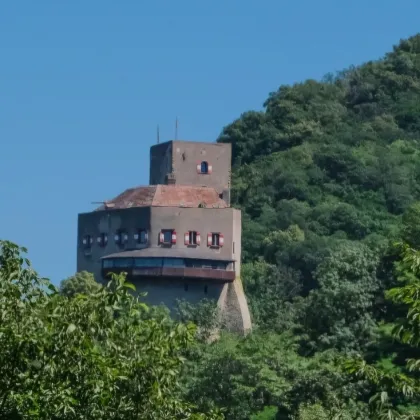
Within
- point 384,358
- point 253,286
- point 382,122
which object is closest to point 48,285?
point 384,358

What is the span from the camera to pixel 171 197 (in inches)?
3127

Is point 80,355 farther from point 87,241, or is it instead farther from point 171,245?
point 87,241

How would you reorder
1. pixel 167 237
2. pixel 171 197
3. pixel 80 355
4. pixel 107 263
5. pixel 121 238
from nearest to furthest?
pixel 80 355 < pixel 107 263 < pixel 167 237 < pixel 121 238 < pixel 171 197

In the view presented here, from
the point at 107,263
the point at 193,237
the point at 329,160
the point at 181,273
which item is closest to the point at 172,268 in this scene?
the point at 181,273

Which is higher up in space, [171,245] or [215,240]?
[215,240]

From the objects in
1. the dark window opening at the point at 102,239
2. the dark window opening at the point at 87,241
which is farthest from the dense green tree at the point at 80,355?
the dark window opening at the point at 87,241

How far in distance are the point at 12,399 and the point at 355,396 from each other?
3513cm

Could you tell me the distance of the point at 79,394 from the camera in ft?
71.9

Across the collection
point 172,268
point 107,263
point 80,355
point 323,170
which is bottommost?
point 80,355

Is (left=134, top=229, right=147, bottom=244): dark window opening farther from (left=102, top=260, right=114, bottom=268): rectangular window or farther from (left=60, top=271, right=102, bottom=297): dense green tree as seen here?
(left=60, top=271, right=102, bottom=297): dense green tree

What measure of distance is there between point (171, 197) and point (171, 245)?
3560 mm

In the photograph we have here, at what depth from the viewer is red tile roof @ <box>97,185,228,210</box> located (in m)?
79.1

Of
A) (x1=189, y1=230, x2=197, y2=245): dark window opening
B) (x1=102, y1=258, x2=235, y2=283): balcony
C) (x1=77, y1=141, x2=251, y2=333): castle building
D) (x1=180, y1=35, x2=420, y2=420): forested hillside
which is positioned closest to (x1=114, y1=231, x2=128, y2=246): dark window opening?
(x1=77, y1=141, x2=251, y2=333): castle building

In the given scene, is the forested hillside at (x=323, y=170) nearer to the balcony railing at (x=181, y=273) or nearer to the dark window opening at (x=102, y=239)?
the balcony railing at (x=181, y=273)
